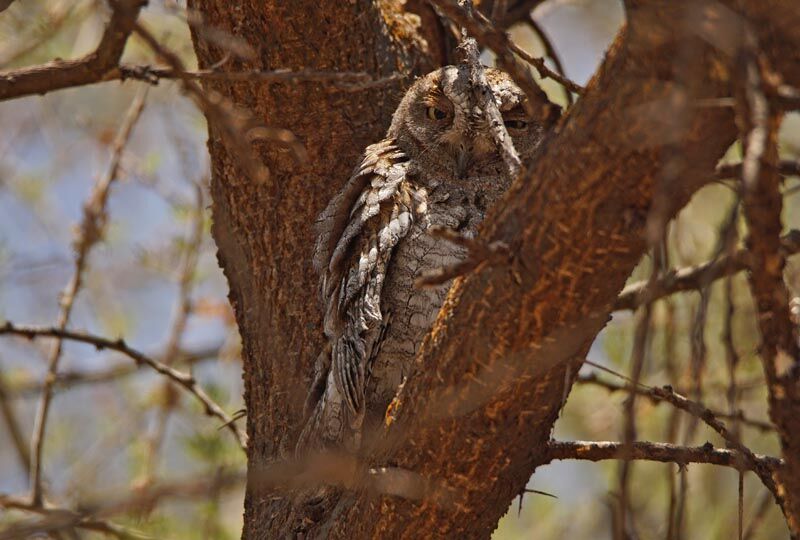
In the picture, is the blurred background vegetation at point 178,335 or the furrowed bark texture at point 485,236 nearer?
the furrowed bark texture at point 485,236

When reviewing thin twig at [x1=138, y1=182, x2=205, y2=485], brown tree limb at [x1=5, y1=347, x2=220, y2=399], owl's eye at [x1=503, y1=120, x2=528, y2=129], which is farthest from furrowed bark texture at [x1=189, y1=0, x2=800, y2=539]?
brown tree limb at [x1=5, y1=347, x2=220, y2=399]

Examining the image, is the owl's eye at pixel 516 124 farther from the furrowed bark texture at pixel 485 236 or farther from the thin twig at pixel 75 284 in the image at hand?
the thin twig at pixel 75 284

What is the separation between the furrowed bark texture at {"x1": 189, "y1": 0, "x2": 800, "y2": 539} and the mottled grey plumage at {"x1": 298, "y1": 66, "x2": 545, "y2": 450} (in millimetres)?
100

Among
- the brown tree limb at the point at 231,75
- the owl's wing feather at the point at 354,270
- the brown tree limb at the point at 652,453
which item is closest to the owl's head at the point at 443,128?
the owl's wing feather at the point at 354,270

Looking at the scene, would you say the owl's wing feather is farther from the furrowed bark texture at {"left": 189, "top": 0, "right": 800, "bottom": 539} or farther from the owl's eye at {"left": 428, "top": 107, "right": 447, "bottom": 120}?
the owl's eye at {"left": 428, "top": 107, "right": 447, "bottom": 120}

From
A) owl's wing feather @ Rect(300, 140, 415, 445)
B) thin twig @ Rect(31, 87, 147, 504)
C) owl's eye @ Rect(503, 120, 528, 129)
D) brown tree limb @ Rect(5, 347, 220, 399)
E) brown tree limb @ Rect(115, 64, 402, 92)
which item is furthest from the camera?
brown tree limb @ Rect(5, 347, 220, 399)

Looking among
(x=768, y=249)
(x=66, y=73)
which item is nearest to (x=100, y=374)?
(x=66, y=73)

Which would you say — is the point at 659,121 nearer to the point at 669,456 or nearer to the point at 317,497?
the point at 669,456

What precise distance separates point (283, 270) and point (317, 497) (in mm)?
708

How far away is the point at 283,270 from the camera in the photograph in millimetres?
2826

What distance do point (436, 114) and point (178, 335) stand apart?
187 cm

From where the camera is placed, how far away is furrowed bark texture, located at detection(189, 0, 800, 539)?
152cm

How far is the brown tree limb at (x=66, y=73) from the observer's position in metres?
2.10

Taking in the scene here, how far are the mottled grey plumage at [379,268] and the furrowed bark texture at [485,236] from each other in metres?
0.10
